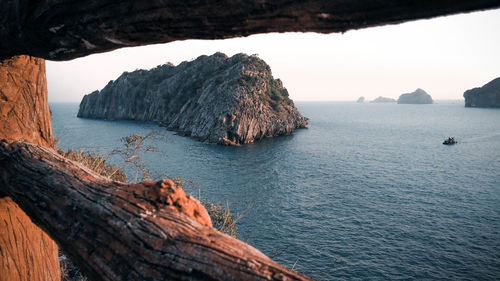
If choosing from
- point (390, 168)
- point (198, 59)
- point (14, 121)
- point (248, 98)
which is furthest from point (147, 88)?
point (14, 121)

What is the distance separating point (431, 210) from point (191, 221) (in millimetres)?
42310

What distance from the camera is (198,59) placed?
443 feet

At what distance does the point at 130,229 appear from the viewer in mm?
1691

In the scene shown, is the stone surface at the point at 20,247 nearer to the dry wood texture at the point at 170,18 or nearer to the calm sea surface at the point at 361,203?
the dry wood texture at the point at 170,18

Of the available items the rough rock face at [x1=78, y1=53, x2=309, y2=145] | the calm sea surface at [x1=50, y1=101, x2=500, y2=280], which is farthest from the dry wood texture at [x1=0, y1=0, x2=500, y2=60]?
the rough rock face at [x1=78, y1=53, x2=309, y2=145]

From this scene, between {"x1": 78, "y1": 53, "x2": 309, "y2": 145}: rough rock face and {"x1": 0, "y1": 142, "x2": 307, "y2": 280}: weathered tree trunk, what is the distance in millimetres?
72113

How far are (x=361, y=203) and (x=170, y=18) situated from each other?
40248mm

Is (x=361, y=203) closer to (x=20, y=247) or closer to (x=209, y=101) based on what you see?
(x=20, y=247)

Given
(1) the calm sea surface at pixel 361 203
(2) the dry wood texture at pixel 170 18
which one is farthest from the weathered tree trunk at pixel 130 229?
(1) the calm sea surface at pixel 361 203

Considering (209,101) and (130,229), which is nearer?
(130,229)

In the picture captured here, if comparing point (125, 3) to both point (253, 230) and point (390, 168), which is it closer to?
point (253, 230)

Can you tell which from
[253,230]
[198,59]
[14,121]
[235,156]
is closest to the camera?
[14,121]

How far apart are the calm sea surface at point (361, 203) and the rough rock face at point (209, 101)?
12.7m

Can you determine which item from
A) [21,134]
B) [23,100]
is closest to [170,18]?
[23,100]
